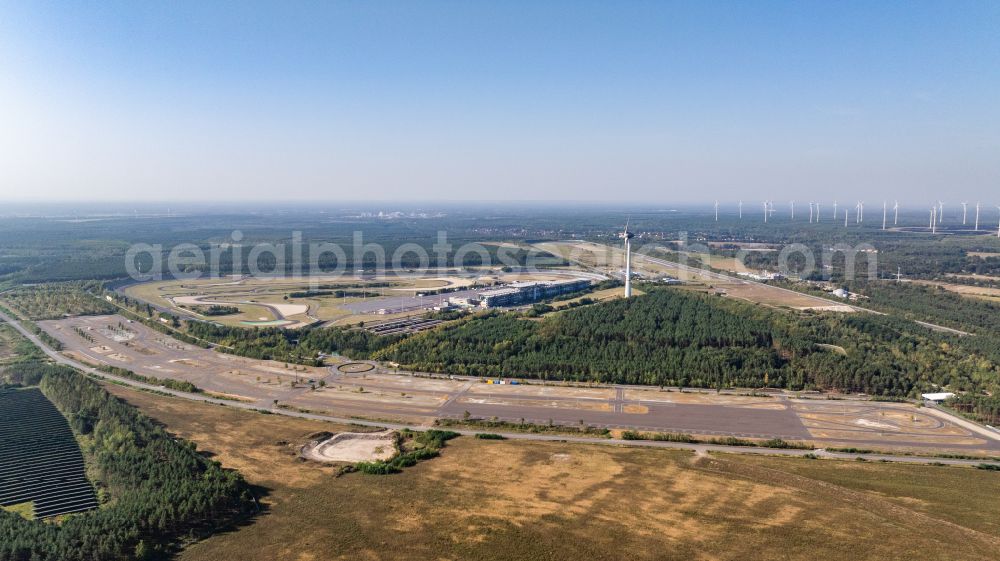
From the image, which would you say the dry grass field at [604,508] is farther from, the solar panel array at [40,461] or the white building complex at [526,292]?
the white building complex at [526,292]

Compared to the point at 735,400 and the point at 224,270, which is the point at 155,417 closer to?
the point at 735,400

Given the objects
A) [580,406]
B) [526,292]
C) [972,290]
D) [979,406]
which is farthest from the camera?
[972,290]

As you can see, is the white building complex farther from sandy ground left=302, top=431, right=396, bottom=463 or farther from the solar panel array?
the solar panel array

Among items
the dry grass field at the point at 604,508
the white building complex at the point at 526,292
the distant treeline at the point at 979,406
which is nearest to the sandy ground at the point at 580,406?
the distant treeline at the point at 979,406

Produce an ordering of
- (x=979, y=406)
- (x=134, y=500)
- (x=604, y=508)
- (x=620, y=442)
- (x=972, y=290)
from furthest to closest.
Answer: (x=972, y=290), (x=979, y=406), (x=620, y=442), (x=604, y=508), (x=134, y=500)

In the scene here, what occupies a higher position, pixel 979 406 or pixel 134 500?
pixel 979 406

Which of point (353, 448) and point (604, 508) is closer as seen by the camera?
point (604, 508)

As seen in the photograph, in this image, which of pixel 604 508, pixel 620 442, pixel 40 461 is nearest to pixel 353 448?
pixel 604 508

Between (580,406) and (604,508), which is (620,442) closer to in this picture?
(580,406)
